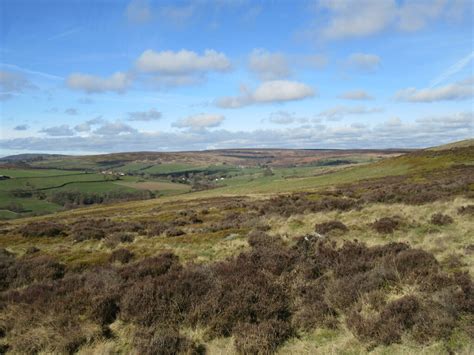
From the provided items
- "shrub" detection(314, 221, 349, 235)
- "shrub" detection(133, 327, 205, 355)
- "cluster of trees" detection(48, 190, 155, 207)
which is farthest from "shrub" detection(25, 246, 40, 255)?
"cluster of trees" detection(48, 190, 155, 207)

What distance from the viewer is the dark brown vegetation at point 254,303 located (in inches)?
238

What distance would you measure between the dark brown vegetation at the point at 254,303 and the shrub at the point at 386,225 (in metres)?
3.13

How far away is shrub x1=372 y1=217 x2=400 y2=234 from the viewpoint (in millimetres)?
13624

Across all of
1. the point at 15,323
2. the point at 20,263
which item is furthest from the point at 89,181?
the point at 15,323

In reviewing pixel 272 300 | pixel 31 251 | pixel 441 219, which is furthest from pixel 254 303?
pixel 31 251

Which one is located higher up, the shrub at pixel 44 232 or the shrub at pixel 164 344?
the shrub at pixel 164 344

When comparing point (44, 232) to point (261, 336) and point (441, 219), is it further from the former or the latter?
point (441, 219)

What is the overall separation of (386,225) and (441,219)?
2373 millimetres

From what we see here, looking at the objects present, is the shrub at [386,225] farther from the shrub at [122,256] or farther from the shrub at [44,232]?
the shrub at [44,232]

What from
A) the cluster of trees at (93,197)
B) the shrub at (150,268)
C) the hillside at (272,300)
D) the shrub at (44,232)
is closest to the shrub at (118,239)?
the hillside at (272,300)

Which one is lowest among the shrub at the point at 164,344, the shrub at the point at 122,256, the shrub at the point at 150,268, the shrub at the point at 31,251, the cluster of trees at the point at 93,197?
the cluster of trees at the point at 93,197

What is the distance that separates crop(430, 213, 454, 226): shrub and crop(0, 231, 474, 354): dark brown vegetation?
460cm

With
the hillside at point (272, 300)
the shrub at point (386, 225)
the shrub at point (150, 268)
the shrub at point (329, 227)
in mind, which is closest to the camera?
the hillside at point (272, 300)

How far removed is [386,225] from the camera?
14.1m
